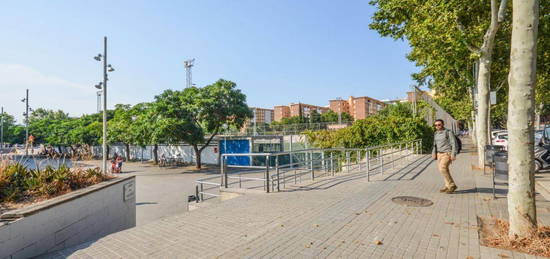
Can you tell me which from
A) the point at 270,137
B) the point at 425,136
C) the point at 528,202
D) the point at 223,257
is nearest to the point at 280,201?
the point at 223,257

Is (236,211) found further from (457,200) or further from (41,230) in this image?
(457,200)

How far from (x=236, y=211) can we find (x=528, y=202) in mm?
4445

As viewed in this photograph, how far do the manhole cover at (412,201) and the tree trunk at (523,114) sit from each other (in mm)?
2102

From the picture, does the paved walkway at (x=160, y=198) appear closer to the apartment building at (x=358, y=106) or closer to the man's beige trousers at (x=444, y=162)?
the man's beige trousers at (x=444, y=162)

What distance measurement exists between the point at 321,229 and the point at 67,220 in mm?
4531

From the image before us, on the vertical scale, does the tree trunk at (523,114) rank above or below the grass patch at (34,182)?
above

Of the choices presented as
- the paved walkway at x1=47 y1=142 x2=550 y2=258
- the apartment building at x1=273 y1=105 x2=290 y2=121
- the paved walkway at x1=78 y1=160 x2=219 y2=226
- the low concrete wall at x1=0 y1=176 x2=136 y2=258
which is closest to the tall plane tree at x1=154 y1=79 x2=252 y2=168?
the paved walkway at x1=78 y1=160 x2=219 y2=226

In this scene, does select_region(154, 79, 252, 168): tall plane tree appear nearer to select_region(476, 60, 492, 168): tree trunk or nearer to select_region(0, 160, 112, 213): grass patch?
select_region(0, 160, 112, 213): grass patch

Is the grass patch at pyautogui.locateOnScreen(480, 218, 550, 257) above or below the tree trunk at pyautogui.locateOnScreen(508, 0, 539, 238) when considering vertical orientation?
below

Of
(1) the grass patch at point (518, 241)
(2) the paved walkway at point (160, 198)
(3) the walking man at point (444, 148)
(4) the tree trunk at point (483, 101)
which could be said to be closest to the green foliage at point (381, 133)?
(4) the tree trunk at point (483, 101)

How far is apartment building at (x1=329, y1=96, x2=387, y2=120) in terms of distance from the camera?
454ft

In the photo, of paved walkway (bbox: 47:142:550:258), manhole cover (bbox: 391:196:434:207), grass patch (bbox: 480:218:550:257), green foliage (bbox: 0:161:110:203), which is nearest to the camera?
grass patch (bbox: 480:218:550:257)

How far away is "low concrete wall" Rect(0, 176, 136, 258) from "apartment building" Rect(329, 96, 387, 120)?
132 meters

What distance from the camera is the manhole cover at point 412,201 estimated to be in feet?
18.2
